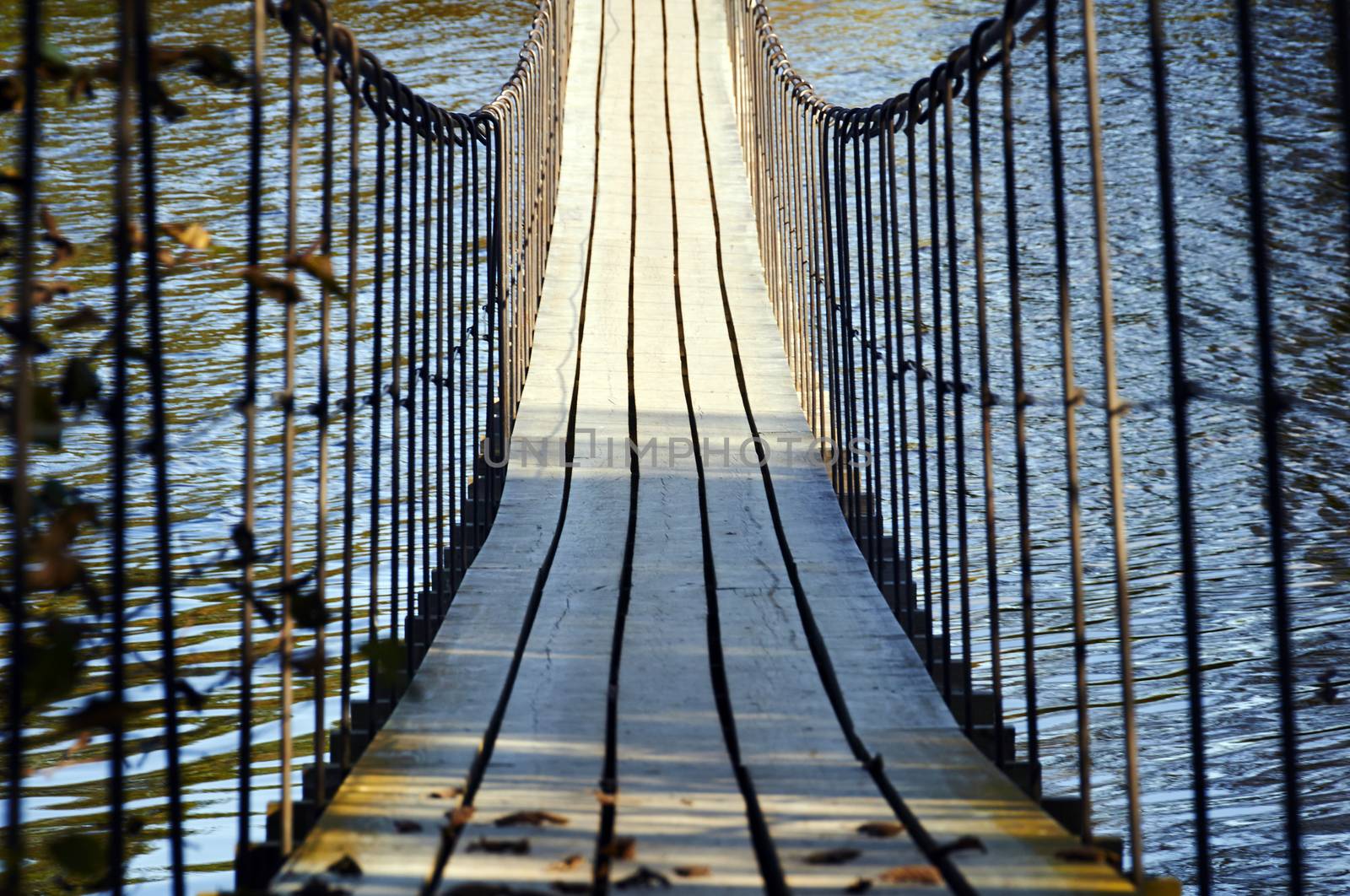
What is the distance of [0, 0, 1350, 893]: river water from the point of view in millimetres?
3758

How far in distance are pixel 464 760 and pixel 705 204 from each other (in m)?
5.10

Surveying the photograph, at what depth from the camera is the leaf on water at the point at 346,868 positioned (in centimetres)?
151

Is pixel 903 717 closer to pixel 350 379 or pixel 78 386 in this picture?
pixel 350 379

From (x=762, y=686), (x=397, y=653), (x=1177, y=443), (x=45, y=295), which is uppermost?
(x=45, y=295)

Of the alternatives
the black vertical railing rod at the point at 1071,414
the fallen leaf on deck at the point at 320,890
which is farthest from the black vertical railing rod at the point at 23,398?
the black vertical railing rod at the point at 1071,414

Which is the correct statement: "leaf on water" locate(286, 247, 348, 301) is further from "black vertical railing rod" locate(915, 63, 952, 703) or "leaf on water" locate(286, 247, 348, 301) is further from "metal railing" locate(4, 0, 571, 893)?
"black vertical railing rod" locate(915, 63, 952, 703)

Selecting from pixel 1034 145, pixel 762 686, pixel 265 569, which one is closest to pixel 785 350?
pixel 265 569

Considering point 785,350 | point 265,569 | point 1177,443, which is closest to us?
point 1177,443

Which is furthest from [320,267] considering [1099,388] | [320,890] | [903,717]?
[1099,388]

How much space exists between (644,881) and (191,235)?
30.5 inches

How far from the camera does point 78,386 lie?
1192 mm

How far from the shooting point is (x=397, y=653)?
1273 millimetres

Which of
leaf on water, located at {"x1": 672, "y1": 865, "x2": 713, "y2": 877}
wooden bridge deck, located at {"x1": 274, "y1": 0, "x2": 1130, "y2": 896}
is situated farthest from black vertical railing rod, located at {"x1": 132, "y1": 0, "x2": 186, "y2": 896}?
leaf on water, located at {"x1": 672, "y1": 865, "x2": 713, "y2": 877}

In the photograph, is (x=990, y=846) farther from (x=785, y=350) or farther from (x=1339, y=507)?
(x=1339, y=507)
